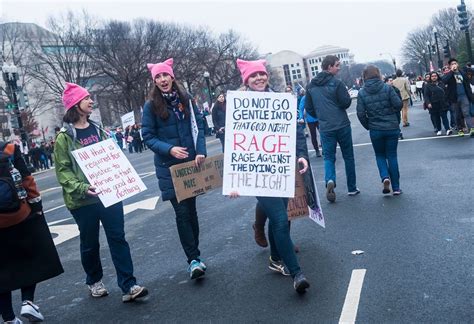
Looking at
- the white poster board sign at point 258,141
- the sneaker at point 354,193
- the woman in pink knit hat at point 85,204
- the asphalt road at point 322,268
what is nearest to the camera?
the asphalt road at point 322,268

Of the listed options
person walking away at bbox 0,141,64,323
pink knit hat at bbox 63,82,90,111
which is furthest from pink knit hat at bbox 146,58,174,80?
person walking away at bbox 0,141,64,323

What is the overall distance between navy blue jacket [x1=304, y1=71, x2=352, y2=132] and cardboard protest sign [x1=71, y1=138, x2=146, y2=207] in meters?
3.67

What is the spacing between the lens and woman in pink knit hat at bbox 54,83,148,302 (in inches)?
192

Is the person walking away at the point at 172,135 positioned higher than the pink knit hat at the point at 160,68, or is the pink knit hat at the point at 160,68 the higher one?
the pink knit hat at the point at 160,68

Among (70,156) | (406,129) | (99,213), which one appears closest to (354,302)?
(99,213)

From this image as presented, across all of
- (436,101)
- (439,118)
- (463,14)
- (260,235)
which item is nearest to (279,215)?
(260,235)

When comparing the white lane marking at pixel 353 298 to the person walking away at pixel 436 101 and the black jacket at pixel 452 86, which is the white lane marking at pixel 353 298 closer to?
the black jacket at pixel 452 86

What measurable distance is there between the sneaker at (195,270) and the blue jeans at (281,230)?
86 cm

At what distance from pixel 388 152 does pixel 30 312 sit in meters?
5.33

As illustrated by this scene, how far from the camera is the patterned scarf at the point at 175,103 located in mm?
5168

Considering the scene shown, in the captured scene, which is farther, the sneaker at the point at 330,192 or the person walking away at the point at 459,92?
the person walking away at the point at 459,92

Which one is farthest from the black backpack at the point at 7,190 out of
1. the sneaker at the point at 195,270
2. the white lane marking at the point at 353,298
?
the white lane marking at the point at 353,298

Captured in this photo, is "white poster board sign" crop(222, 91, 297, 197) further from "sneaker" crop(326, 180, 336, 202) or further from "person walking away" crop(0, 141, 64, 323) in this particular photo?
"sneaker" crop(326, 180, 336, 202)

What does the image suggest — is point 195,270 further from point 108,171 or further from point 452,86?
point 452,86
